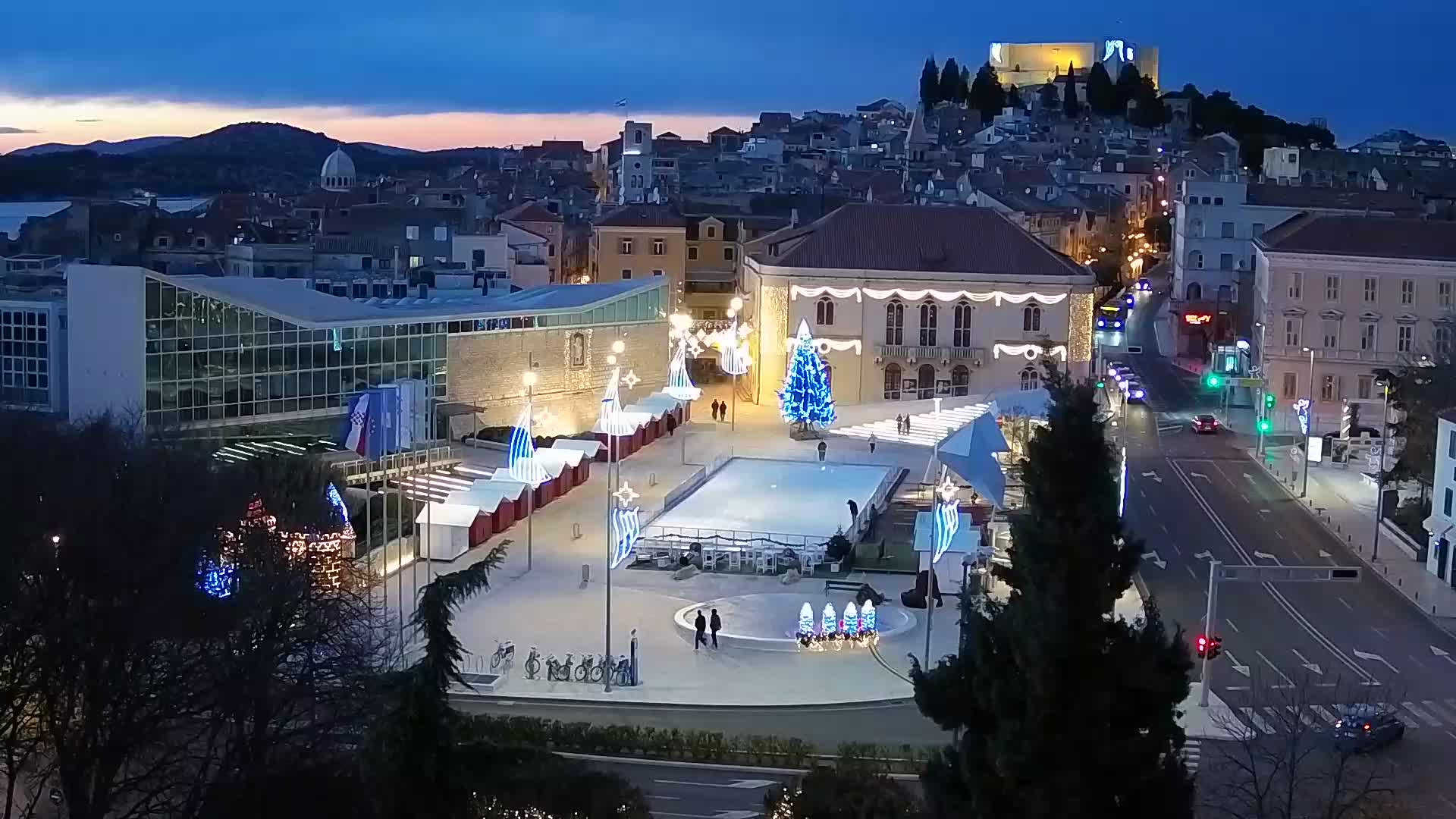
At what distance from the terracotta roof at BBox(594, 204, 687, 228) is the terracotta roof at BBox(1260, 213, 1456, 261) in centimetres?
2185

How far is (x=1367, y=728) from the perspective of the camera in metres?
20.5

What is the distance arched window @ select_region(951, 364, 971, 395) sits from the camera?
5031 cm

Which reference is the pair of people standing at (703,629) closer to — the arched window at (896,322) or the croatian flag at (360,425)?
the croatian flag at (360,425)

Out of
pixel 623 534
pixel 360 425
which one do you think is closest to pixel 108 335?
pixel 360 425

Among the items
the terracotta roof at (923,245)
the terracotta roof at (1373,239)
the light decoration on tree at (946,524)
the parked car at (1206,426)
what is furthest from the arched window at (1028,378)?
the light decoration on tree at (946,524)

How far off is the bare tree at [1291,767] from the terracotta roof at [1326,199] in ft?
140

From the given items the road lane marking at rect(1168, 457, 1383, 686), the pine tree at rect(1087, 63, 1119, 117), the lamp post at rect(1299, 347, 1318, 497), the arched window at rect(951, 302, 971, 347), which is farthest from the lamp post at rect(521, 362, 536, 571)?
the pine tree at rect(1087, 63, 1119, 117)

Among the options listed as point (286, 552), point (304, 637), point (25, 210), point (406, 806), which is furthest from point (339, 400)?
point (25, 210)

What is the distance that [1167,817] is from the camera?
12.2 metres

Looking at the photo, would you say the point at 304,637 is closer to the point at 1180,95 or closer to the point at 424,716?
the point at 424,716

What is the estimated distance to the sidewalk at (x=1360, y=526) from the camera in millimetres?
29062

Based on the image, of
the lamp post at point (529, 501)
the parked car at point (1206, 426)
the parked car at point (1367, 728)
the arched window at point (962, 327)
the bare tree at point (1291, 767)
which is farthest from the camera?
the arched window at point (962, 327)

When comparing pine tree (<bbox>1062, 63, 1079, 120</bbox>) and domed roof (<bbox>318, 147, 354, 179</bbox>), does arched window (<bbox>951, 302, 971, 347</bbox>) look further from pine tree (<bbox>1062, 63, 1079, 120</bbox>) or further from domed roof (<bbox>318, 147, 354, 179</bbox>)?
pine tree (<bbox>1062, 63, 1079, 120</bbox>)

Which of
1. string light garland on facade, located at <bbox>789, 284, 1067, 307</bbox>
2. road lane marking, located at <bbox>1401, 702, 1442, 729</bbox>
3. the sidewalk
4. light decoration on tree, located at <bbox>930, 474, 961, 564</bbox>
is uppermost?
string light garland on facade, located at <bbox>789, 284, 1067, 307</bbox>
